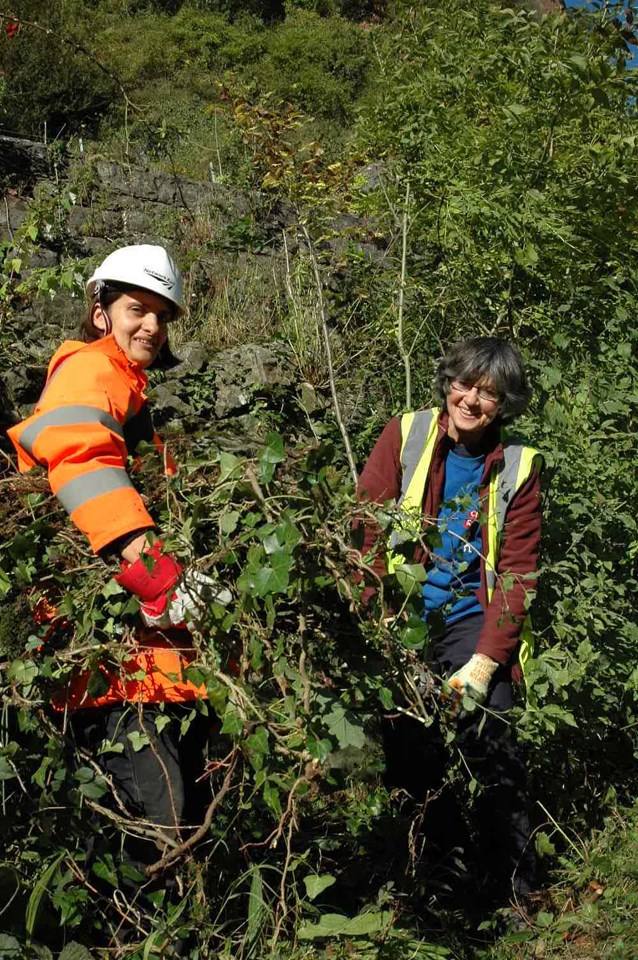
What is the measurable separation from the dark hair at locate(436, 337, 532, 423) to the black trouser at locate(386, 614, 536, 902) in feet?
2.49

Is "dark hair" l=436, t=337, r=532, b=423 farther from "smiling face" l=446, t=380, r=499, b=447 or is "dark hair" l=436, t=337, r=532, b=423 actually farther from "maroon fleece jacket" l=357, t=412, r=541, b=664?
"maroon fleece jacket" l=357, t=412, r=541, b=664

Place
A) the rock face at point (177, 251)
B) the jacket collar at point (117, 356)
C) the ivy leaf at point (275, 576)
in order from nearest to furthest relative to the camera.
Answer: the ivy leaf at point (275, 576) → the jacket collar at point (117, 356) → the rock face at point (177, 251)

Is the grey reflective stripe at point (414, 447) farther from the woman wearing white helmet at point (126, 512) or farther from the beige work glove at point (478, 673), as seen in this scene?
the woman wearing white helmet at point (126, 512)

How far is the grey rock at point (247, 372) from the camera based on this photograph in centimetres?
636

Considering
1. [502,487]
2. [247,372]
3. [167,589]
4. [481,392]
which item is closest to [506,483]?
[502,487]

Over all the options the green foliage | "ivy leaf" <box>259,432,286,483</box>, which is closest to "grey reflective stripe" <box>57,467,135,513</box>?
"ivy leaf" <box>259,432,286,483</box>

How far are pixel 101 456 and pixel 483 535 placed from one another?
4.87ft

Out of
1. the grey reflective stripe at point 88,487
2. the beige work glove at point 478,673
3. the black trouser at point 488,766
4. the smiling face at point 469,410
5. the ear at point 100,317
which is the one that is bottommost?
the black trouser at point 488,766

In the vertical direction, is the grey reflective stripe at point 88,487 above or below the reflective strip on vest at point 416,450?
above

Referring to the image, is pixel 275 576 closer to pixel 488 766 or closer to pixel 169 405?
pixel 488 766

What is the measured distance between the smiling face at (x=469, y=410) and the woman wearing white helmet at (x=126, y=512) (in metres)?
1.02

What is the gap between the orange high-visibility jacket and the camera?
204cm

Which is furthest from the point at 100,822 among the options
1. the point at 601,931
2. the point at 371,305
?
the point at 371,305

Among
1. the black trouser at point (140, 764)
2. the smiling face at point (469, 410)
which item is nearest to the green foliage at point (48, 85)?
the smiling face at point (469, 410)
